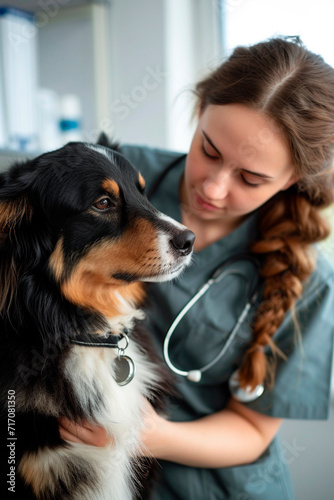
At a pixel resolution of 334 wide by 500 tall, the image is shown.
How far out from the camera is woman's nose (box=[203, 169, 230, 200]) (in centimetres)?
116

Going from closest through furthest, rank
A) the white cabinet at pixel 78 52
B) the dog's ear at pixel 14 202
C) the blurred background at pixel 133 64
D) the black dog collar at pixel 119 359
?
the dog's ear at pixel 14 202
the black dog collar at pixel 119 359
the blurred background at pixel 133 64
the white cabinet at pixel 78 52

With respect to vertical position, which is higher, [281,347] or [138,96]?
[138,96]

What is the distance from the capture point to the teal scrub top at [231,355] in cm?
128

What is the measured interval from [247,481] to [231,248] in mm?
661

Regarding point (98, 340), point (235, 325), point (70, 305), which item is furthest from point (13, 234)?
point (235, 325)

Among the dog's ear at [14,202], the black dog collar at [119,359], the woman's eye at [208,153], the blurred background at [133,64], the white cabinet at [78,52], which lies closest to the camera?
the dog's ear at [14,202]

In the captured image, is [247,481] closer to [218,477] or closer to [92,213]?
[218,477]

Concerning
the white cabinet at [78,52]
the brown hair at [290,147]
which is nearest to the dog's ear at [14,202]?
the brown hair at [290,147]

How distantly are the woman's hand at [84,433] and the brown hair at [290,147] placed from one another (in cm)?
43

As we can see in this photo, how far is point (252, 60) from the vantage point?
120 cm

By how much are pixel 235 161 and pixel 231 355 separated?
559 mm

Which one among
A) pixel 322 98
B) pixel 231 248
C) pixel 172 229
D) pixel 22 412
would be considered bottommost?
pixel 22 412

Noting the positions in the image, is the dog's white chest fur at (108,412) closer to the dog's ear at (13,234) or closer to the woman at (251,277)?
the woman at (251,277)

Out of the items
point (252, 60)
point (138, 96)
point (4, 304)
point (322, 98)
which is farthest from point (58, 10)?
point (4, 304)
